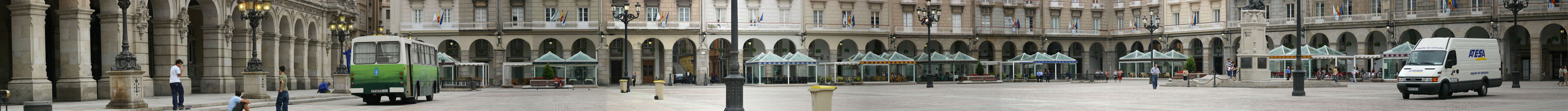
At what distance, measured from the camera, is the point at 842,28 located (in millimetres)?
62750

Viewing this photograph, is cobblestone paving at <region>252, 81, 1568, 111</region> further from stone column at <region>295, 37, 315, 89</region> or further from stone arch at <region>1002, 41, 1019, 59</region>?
stone arch at <region>1002, 41, 1019, 59</region>

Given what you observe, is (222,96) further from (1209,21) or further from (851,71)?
(1209,21)

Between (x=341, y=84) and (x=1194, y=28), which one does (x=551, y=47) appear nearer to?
(x=1194, y=28)

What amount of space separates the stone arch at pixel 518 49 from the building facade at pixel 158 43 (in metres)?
17.0

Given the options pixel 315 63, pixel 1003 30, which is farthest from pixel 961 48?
pixel 315 63

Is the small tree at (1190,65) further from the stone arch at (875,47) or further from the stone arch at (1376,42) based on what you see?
the stone arch at (875,47)

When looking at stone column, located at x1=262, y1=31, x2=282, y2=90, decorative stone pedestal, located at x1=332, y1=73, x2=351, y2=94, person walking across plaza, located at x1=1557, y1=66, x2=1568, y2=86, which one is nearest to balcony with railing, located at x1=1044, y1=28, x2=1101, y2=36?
person walking across plaza, located at x1=1557, y1=66, x2=1568, y2=86

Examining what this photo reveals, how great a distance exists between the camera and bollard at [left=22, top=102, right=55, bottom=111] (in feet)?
57.0

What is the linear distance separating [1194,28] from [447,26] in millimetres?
27873

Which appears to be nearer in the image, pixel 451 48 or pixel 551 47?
pixel 451 48

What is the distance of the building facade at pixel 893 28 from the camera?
191 feet

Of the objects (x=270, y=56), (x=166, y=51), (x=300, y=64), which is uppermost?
(x=166, y=51)

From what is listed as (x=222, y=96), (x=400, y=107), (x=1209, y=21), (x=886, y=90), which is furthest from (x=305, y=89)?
(x=1209, y=21)

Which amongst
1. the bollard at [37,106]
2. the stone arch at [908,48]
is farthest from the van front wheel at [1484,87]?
the stone arch at [908,48]
